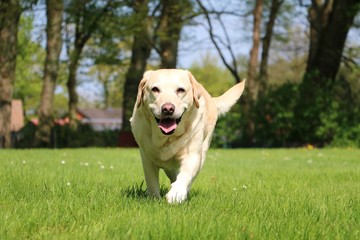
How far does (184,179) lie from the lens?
14.4 feet

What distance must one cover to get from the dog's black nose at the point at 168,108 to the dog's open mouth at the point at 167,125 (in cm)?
11

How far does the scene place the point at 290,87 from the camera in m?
23.0

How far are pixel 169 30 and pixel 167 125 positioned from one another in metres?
20.1

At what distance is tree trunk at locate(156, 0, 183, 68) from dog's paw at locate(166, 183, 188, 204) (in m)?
18.8

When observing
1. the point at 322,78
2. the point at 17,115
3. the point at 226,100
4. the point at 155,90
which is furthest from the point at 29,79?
the point at 155,90

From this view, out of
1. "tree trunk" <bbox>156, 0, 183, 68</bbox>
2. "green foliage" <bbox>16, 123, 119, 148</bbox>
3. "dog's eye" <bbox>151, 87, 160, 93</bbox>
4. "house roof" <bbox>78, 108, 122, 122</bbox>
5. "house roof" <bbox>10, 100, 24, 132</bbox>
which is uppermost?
"tree trunk" <bbox>156, 0, 183, 68</bbox>

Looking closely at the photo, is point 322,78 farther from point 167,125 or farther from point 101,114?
point 101,114

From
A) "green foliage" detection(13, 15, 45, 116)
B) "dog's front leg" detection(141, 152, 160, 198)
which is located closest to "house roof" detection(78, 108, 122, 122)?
"green foliage" detection(13, 15, 45, 116)

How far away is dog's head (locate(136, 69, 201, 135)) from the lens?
429 centimetres

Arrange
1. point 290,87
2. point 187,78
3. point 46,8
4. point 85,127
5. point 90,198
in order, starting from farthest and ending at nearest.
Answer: point 85,127 → point 290,87 → point 46,8 → point 187,78 → point 90,198

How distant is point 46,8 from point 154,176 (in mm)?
17862

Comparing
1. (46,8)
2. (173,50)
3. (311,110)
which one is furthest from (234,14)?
(46,8)

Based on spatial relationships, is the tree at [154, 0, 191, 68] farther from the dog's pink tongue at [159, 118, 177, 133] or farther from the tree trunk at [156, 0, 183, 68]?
the dog's pink tongue at [159, 118, 177, 133]

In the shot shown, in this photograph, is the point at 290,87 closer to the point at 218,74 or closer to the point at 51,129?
the point at 51,129
